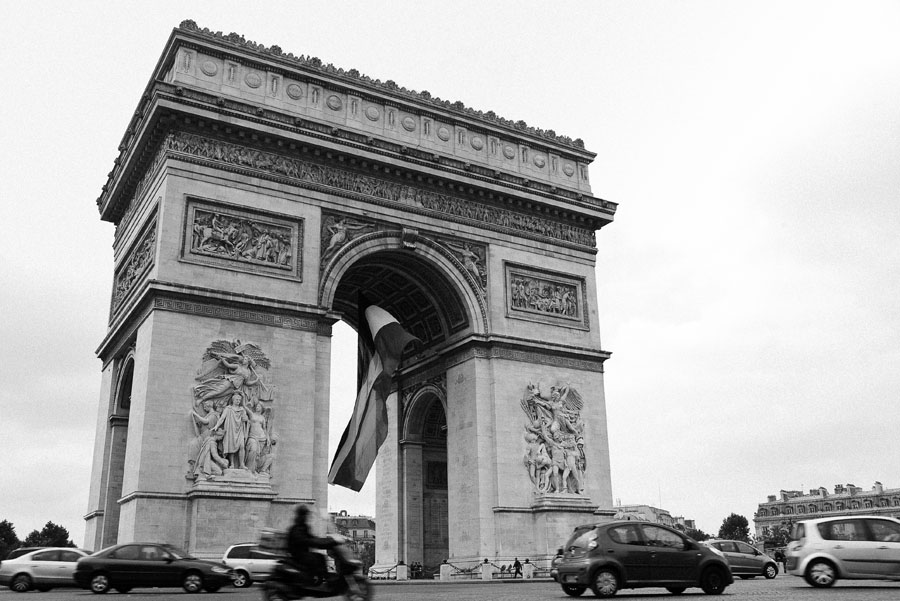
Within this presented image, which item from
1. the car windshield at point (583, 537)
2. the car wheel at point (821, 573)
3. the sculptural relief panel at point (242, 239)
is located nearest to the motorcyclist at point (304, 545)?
the car windshield at point (583, 537)

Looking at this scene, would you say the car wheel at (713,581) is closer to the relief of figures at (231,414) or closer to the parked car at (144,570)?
the parked car at (144,570)

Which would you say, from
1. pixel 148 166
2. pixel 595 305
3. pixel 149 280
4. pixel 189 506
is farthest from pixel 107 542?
pixel 595 305

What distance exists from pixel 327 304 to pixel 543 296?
29.3 ft

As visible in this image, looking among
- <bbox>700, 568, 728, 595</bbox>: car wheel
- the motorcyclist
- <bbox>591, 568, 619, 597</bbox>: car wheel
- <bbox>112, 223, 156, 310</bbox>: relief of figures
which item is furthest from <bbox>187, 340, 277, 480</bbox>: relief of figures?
the motorcyclist

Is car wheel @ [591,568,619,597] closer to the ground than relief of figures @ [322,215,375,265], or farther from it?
closer to the ground

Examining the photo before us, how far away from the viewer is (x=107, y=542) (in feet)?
92.9

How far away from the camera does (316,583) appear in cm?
999

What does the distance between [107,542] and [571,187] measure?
21658 mm

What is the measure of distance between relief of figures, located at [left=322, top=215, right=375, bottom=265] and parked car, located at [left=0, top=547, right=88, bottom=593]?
12.0m

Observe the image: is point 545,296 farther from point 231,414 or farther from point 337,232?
point 231,414

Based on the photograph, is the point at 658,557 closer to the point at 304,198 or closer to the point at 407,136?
the point at 304,198

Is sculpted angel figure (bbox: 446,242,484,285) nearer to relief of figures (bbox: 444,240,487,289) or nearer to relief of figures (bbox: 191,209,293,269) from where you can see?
relief of figures (bbox: 444,240,487,289)

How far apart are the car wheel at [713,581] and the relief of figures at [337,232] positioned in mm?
16812

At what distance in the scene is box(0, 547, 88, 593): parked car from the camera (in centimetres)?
2039
